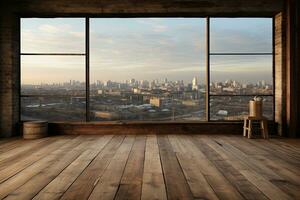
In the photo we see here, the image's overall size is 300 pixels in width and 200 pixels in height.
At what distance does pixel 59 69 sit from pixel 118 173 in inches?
146

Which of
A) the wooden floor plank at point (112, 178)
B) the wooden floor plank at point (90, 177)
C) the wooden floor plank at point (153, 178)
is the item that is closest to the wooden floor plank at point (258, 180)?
the wooden floor plank at point (153, 178)

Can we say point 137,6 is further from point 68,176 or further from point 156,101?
point 68,176

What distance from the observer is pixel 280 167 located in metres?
3.46

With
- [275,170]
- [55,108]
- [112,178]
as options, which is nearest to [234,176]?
[275,170]

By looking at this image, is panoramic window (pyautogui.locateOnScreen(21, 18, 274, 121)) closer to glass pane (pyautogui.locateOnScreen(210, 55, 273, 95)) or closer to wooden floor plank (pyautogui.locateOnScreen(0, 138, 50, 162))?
glass pane (pyautogui.locateOnScreen(210, 55, 273, 95))

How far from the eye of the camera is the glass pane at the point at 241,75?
6200mm

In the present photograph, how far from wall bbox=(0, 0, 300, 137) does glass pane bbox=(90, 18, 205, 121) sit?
14.6 inches

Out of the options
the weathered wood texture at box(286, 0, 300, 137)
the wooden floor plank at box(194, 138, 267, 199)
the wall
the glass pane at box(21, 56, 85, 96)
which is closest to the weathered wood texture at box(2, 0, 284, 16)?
the wall

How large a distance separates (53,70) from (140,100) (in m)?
1.95

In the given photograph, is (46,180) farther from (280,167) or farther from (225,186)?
(280,167)

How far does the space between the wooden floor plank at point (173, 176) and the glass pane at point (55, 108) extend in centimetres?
235

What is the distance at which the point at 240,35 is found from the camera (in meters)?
6.29

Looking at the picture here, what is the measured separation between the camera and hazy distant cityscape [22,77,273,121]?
6188mm

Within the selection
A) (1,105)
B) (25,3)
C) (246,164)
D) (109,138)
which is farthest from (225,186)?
(25,3)
